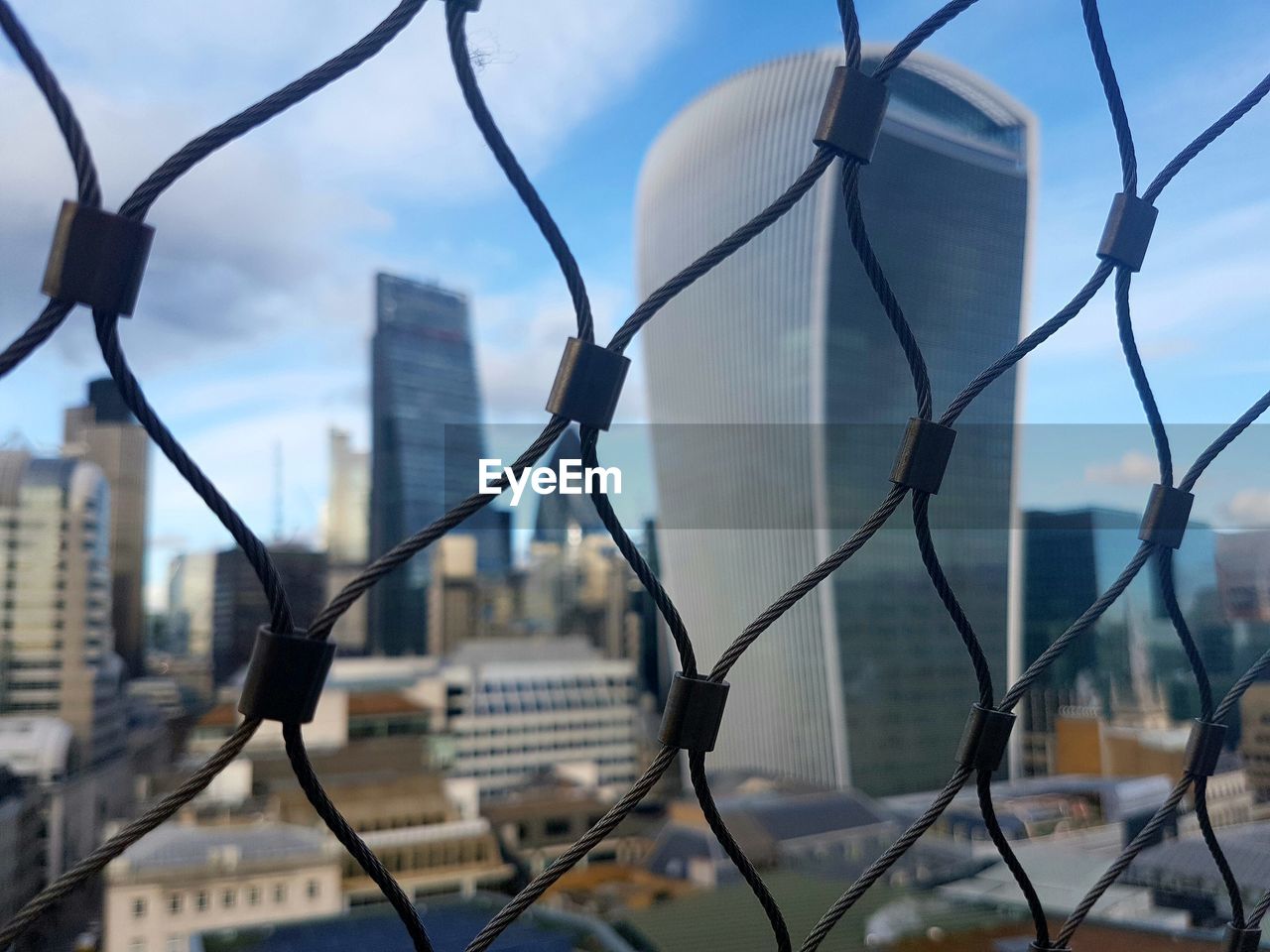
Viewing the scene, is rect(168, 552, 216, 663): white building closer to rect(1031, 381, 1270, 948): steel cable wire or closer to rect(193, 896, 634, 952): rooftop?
rect(193, 896, 634, 952): rooftop

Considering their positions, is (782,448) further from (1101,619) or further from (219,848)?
(1101,619)

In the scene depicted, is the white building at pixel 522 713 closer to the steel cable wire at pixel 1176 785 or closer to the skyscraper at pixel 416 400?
the skyscraper at pixel 416 400

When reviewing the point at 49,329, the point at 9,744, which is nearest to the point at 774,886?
the point at 9,744

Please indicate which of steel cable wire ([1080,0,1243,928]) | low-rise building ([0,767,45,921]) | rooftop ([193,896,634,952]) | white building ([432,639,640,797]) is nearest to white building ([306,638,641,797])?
white building ([432,639,640,797])

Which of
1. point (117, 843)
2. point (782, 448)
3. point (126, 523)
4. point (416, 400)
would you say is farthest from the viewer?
point (416, 400)

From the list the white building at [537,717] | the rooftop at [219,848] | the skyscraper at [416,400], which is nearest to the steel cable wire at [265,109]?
the rooftop at [219,848]

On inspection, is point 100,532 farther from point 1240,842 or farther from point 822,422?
point 1240,842

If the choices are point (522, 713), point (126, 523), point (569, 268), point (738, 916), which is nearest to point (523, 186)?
point (569, 268)
